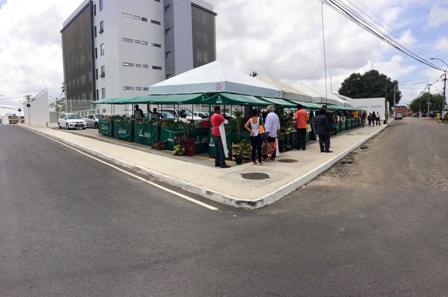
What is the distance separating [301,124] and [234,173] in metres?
6.48

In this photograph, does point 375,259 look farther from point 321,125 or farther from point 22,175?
point 321,125

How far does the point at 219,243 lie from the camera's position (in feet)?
16.3

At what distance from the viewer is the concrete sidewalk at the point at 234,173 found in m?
7.60

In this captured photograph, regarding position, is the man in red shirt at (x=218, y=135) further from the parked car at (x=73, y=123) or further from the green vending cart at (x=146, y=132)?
the parked car at (x=73, y=123)

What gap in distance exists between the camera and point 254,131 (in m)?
11.2

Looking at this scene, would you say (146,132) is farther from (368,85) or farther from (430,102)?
(430,102)

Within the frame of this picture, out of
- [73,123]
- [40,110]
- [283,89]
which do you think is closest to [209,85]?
[283,89]

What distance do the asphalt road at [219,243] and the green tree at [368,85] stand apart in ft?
281

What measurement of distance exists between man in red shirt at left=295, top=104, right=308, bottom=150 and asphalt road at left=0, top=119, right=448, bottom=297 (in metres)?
6.74

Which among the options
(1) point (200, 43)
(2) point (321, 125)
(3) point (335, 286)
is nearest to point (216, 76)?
(2) point (321, 125)

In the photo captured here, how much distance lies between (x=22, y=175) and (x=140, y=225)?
19.2 feet

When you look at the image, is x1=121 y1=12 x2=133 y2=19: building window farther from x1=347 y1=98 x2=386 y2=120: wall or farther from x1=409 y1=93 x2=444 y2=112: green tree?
x1=409 y1=93 x2=444 y2=112: green tree

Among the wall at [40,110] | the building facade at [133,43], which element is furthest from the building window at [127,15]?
the wall at [40,110]

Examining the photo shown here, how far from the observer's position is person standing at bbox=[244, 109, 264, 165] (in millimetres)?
11222
